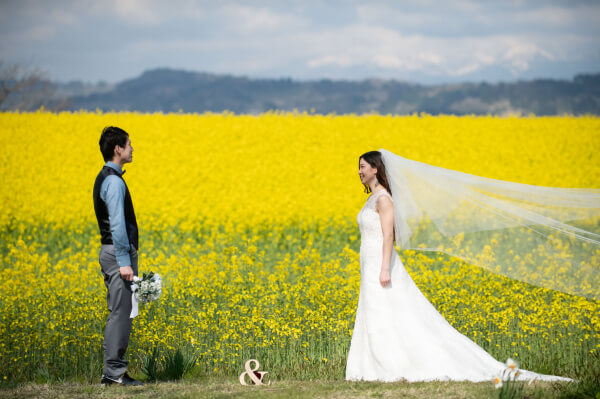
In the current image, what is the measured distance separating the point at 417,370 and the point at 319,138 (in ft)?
51.6

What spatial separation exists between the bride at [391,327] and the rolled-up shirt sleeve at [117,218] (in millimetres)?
2308

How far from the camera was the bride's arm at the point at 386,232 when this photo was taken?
5.57 metres

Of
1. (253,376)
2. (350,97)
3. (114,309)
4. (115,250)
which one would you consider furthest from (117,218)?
(350,97)

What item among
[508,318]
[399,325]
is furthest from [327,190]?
[399,325]

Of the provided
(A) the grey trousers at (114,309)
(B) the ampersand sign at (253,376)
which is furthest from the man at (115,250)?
(B) the ampersand sign at (253,376)

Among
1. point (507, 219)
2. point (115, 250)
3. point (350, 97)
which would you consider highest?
point (350, 97)

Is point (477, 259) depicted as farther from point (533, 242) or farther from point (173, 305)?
point (173, 305)

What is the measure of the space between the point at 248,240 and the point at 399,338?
162 inches

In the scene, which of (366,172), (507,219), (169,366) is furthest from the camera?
(507,219)

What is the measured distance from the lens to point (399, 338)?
223 inches

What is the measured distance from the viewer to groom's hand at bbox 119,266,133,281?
5.23 m

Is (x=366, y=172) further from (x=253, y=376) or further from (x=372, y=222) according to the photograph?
(x=253, y=376)

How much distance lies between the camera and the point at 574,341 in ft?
22.1

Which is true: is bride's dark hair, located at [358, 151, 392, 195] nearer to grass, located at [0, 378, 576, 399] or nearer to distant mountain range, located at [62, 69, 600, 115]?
grass, located at [0, 378, 576, 399]
